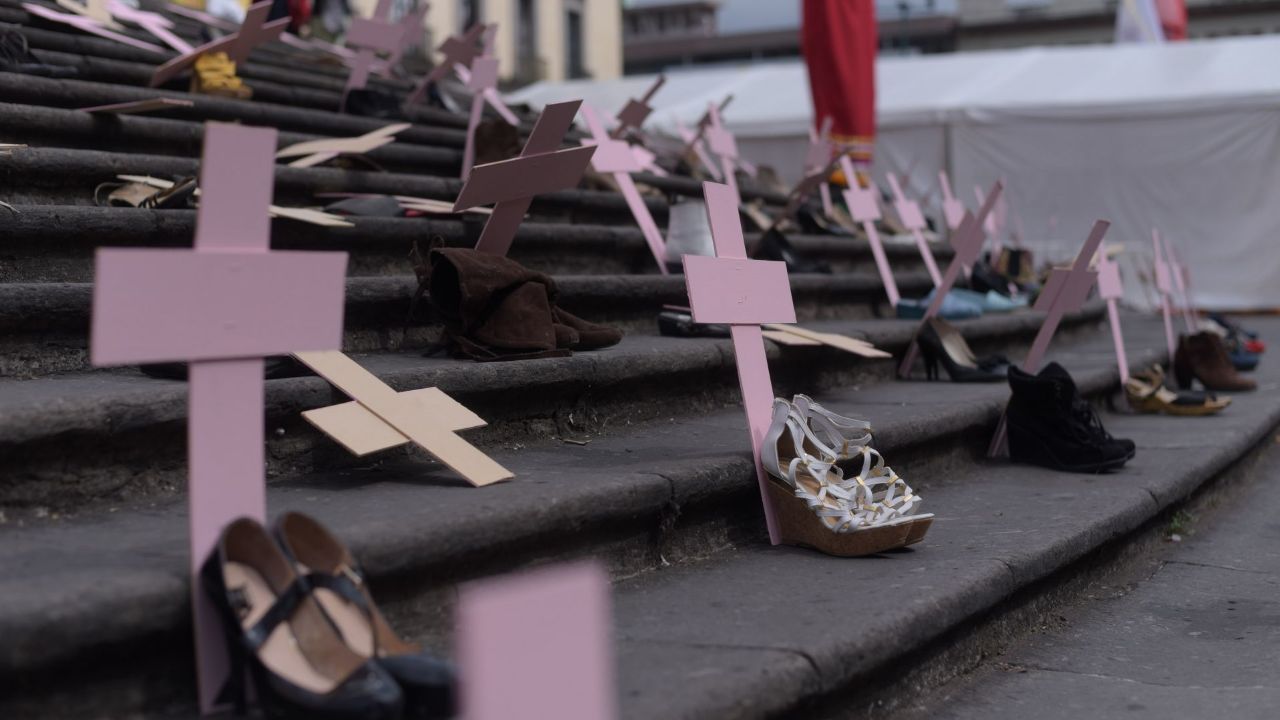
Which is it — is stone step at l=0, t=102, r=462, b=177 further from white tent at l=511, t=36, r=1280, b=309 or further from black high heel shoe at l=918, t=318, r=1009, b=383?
white tent at l=511, t=36, r=1280, b=309

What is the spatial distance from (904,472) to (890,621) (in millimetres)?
1389

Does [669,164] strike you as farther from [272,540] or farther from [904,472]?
[272,540]

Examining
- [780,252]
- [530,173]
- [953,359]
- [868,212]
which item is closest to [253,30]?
[780,252]

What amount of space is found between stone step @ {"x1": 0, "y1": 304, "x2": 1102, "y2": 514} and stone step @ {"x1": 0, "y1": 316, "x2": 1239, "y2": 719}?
0.07 metres

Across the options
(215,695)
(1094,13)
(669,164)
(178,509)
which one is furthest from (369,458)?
(1094,13)

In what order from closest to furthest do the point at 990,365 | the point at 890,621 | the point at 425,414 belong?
the point at 890,621 < the point at 425,414 < the point at 990,365

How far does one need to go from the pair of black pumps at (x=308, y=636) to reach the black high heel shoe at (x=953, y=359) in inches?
131

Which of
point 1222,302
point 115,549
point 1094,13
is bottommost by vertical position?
point 1222,302

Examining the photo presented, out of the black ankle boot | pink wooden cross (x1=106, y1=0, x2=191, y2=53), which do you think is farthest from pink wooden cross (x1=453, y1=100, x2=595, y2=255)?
pink wooden cross (x1=106, y1=0, x2=191, y2=53)

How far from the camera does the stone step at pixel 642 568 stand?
1.79 metres

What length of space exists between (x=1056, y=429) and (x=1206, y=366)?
2.79 meters

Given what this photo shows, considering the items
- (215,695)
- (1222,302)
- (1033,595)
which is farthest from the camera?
(1222,302)

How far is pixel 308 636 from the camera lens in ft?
6.07

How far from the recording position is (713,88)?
48.3 feet
